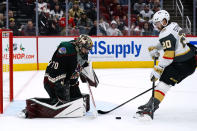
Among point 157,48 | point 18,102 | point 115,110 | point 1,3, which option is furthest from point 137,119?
point 1,3

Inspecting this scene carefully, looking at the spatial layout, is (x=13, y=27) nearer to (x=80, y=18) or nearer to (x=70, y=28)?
(x=70, y=28)

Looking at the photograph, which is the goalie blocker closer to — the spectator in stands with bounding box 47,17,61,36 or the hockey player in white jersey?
the hockey player in white jersey

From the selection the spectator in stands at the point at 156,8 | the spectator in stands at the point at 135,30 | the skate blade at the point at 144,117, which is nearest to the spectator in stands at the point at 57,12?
the spectator in stands at the point at 135,30

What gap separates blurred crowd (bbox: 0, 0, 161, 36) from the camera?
9781 millimetres

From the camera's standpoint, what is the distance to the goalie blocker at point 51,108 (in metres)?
4.18

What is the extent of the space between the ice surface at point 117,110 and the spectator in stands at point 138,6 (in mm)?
3607

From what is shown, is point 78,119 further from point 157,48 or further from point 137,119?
point 157,48

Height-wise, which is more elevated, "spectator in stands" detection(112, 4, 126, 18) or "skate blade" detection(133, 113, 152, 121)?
"spectator in stands" detection(112, 4, 126, 18)

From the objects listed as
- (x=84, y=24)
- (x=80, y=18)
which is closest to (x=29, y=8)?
(x=80, y=18)

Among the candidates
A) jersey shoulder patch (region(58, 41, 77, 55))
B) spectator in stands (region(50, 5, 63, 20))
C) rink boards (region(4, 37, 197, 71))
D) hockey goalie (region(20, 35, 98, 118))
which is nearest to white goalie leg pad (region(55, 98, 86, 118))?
hockey goalie (region(20, 35, 98, 118))

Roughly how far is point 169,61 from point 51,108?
4.52 ft

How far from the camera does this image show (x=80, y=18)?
10.4 m

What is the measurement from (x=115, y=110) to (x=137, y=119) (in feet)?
2.04

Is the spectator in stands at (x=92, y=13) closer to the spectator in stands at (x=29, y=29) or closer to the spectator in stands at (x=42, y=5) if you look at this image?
the spectator in stands at (x=42, y=5)
